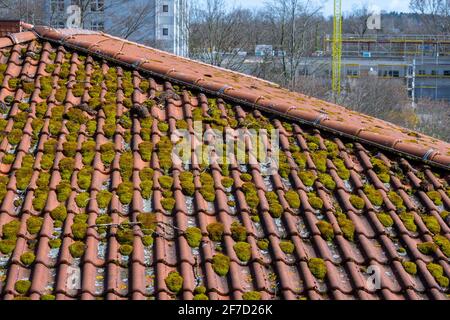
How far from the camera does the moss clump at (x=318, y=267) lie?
189 inches

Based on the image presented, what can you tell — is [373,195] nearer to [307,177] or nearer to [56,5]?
[307,177]

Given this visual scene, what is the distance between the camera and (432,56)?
58.2m

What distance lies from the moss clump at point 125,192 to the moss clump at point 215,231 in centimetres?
69

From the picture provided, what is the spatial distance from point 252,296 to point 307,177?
5.25 feet

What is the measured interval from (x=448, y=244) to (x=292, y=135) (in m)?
1.94

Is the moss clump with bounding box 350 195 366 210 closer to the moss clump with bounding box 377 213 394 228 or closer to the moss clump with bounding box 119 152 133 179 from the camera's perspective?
the moss clump with bounding box 377 213 394 228

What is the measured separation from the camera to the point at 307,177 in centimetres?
585

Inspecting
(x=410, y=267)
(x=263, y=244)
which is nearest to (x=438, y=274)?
(x=410, y=267)

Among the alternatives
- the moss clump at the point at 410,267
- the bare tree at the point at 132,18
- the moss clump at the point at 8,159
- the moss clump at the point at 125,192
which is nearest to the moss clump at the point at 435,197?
the moss clump at the point at 410,267

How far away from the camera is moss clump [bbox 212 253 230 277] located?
15.6ft

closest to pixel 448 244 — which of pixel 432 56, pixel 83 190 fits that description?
pixel 83 190

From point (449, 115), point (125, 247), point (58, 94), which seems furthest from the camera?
point (449, 115)

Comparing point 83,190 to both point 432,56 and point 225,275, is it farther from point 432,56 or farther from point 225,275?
point 432,56
